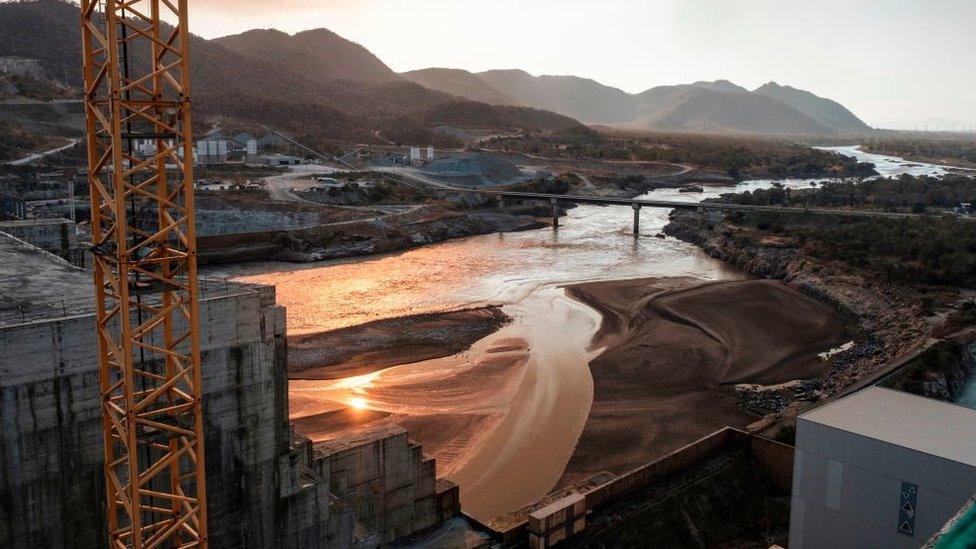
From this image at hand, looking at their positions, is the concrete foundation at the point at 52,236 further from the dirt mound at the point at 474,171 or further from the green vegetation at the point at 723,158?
the green vegetation at the point at 723,158

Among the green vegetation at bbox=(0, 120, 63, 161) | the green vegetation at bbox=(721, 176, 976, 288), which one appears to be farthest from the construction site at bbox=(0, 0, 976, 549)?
the green vegetation at bbox=(0, 120, 63, 161)

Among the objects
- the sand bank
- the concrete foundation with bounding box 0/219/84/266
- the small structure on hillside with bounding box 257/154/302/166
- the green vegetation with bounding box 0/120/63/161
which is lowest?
the sand bank

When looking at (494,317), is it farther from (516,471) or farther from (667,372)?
(516,471)

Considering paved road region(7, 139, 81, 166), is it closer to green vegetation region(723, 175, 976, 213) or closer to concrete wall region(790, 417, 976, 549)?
green vegetation region(723, 175, 976, 213)

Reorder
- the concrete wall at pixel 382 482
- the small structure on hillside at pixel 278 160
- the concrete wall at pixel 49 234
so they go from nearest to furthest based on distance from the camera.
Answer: the concrete wall at pixel 382 482 → the concrete wall at pixel 49 234 → the small structure on hillside at pixel 278 160

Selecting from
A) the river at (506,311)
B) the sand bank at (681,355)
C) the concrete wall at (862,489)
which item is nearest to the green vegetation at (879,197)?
the river at (506,311)

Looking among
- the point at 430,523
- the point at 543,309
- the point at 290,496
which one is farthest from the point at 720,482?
the point at 543,309

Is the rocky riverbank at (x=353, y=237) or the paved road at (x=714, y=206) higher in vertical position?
the paved road at (x=714, y=206)
